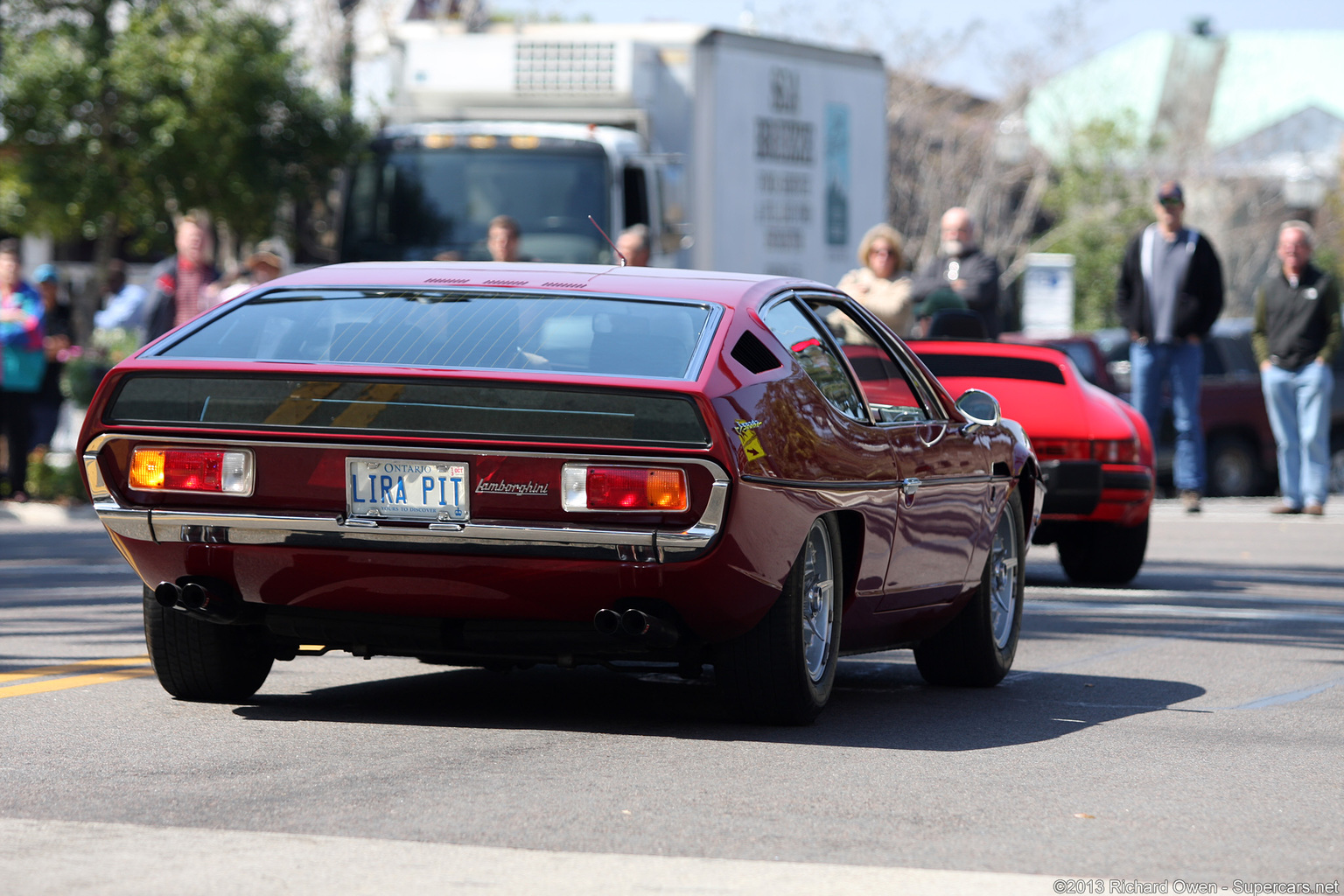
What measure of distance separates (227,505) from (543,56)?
14.0 meters

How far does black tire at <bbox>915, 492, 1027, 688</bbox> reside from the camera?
770 centimetres

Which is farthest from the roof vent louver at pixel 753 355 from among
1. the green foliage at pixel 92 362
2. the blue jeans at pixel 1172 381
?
the green foliage at pixel 92 362

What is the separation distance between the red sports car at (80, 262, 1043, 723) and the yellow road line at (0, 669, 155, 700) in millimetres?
643

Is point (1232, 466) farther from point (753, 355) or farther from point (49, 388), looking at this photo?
point (753, 355)

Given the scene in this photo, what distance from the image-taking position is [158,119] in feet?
71.1

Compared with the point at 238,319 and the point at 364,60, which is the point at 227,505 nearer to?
the point at 238,319

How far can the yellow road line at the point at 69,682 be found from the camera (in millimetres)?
7156

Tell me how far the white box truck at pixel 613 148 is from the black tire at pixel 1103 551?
6.63 metres

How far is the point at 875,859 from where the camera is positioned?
4711 mm

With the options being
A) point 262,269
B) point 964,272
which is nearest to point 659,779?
point 262,269

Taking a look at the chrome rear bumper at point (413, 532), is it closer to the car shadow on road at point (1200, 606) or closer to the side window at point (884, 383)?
the side window at point (884, 383)

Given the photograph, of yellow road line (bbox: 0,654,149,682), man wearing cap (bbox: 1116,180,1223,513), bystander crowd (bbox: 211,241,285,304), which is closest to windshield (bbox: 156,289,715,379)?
yellow road line (bbox: 0,654,149,682)

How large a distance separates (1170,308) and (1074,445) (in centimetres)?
515

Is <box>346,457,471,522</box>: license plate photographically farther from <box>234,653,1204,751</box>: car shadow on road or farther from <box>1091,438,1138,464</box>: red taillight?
<box>1091,438,1138,464</box>: red taillight
